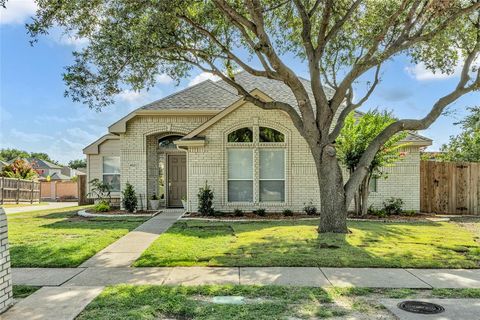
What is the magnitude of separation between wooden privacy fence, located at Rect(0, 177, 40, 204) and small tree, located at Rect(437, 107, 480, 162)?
2572 centimetres

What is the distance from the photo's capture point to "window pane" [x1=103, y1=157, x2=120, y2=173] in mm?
20062

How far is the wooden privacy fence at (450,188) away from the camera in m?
15.8

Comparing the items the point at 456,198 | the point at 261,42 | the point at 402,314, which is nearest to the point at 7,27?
the point at 261,42

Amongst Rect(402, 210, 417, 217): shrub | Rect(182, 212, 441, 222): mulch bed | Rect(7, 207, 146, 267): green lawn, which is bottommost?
Rect(7, 207, 146, 267): green lawn

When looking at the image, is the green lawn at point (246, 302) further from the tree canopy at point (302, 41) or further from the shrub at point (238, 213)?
the shrub at point (238, 213)

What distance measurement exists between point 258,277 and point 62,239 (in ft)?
19.1

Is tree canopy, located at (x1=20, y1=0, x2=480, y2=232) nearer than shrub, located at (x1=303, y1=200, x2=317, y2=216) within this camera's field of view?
Yes

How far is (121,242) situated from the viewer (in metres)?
9.47

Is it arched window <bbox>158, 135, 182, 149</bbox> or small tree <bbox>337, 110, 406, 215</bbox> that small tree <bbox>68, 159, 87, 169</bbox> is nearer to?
arched window <bbox>158, 135, 182, 149</bbox>

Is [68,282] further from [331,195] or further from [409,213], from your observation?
[409,213]

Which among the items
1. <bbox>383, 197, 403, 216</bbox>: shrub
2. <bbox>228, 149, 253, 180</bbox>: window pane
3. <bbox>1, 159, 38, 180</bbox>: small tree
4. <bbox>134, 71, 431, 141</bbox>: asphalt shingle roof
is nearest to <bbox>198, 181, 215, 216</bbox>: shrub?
<bbox>228, 149, 253, 180</bbox>: window pane

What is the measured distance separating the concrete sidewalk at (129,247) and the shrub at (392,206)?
8.06 meters

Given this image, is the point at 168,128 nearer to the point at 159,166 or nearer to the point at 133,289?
the point at 159,166

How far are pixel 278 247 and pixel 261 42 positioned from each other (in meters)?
4.96
